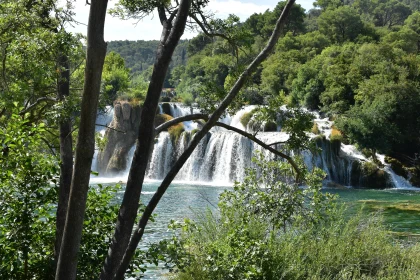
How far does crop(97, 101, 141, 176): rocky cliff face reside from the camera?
118 ft

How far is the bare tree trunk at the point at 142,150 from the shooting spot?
4617 mm

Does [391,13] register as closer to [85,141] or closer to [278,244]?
[278,244]

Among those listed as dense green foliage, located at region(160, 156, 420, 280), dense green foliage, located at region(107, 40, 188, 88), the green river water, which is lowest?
the green river water

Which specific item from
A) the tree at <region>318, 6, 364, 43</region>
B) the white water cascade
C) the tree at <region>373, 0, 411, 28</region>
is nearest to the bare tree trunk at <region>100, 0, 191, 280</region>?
the white water cascade

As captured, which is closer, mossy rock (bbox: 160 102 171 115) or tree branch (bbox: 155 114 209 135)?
tree branch (bbox: 155 114 209 135)

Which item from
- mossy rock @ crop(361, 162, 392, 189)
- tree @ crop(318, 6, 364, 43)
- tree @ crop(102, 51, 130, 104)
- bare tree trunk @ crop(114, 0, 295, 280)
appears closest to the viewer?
bare tree trunk @ crop(114, 0, 295, 280)

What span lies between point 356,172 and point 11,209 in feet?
95.2

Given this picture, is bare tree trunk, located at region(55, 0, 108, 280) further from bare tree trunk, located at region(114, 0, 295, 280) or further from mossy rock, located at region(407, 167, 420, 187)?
mossy rock, located at region(407, 167, 420, 187)

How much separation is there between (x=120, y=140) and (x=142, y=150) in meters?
33.0

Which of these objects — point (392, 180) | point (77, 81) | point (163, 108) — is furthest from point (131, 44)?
point (77, 81)

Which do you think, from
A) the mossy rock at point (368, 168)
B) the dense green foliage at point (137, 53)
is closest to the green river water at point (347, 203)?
the mossy rock at point (368, 168)

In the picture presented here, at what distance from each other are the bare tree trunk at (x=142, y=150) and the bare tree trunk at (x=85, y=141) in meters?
0.43

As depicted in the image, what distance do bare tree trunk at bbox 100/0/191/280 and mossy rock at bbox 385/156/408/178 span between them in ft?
98.7

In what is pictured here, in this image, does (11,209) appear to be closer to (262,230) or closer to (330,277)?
(262,230)
